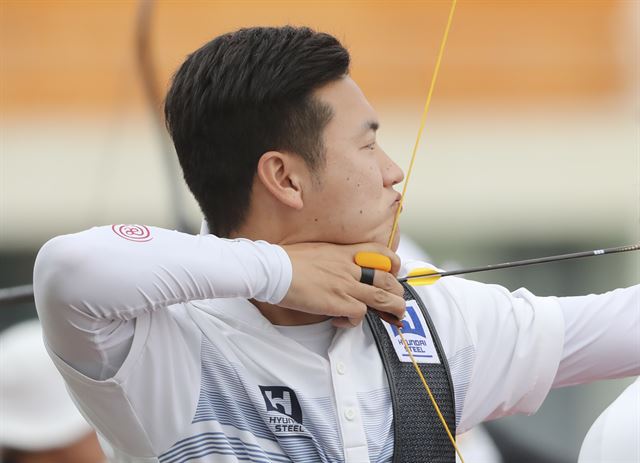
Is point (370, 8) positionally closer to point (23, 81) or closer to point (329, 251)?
point (23, 81)

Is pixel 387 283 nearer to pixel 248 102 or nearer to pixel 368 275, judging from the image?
pixel 368 275

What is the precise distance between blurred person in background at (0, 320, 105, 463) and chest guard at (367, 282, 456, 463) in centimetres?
147

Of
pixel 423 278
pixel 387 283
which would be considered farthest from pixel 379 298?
pixel 423 278

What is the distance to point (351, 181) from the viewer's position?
1.66 meters

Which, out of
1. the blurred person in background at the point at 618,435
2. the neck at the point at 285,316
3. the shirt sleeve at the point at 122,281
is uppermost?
the shirt sleeve at the point at 122,281

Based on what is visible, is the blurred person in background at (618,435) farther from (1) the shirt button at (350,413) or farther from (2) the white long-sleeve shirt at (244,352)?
(1) the shirt button at (350,413)

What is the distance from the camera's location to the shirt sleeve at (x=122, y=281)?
4.81 feet

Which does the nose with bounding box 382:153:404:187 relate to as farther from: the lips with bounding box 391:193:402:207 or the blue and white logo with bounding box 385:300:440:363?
the blue and white logo with bounding box 385:300:440:363

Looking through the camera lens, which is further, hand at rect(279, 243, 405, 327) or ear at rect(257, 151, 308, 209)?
ear at rect(257, 151, 308, 209)

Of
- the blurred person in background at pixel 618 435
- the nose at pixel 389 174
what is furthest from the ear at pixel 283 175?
the blurred person in background at pixel 618 435

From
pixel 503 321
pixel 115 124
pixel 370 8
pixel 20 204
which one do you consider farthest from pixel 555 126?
pixel 503 321

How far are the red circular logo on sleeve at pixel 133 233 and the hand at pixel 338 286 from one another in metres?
0.20

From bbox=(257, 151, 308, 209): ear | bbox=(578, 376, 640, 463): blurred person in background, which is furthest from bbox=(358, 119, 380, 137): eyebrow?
bbox=(578, 376, 640, 463): blurred person in background

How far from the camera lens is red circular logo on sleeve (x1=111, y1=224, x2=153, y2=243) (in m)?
1.52
